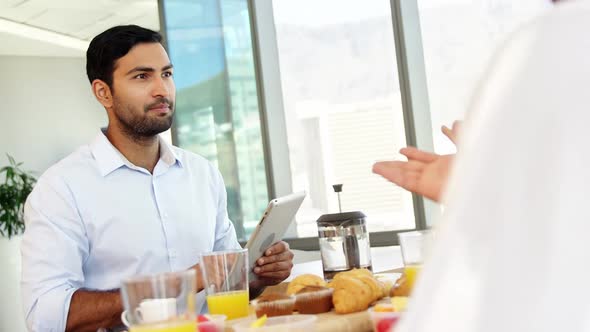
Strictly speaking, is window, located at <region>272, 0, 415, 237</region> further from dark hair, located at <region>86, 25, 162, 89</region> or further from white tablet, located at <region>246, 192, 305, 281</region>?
white tablet, located at <region>246, 192, 305, 281</region>

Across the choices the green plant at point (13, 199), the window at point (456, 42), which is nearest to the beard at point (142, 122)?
the window at point (456, 42)

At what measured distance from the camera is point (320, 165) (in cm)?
553

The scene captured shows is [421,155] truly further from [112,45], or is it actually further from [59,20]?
[59,20]

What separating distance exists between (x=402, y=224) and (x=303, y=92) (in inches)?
48.6

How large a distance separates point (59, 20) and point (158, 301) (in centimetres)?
749

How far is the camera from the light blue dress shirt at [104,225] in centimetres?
238

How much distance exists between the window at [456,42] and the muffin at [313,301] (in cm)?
287

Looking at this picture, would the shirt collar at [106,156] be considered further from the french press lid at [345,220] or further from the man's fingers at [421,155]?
the man's fingers at [421,155]

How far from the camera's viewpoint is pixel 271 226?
7.68 feet

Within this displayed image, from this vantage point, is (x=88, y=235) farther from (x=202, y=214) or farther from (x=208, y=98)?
(x=208, y=98)

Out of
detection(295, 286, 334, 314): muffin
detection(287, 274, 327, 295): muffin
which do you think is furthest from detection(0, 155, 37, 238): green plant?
detection(295, 286, 334, 314): muffin

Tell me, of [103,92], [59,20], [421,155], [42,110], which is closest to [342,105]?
[103,92]

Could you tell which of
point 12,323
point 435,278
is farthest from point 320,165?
point 435,278

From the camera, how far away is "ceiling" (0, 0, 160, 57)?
7.62 metres
